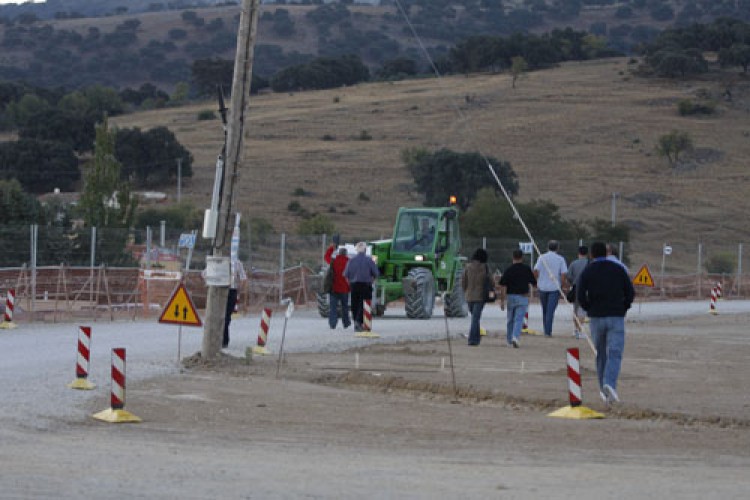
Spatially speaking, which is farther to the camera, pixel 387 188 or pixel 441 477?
pixel 387 188

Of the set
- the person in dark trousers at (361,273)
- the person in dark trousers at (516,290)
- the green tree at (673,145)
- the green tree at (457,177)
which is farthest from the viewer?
the green tree at (673,145)

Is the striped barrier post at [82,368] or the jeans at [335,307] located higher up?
the jeans at [335,307]

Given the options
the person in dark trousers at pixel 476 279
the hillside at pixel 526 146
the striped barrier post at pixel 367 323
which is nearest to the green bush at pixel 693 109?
the hillside at pixel 526 146

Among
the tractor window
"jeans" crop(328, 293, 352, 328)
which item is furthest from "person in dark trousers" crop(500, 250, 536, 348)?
the tractor window

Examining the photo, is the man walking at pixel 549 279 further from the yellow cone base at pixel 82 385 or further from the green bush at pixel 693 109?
the green bush at pixel 693 109

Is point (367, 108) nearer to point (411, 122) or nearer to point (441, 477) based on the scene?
point (411, 122)

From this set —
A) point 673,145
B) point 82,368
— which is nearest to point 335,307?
point 82,368

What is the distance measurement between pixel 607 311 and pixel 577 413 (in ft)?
4.83

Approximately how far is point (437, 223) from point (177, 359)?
15316mm

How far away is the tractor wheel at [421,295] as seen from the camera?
3444 cm

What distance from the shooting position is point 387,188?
90875 millimetres

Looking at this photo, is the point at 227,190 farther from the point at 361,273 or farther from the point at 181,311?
the point at 361,273

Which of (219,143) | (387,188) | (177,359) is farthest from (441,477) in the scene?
(219,143)

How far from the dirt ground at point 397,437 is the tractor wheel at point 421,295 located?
39.2 ft
